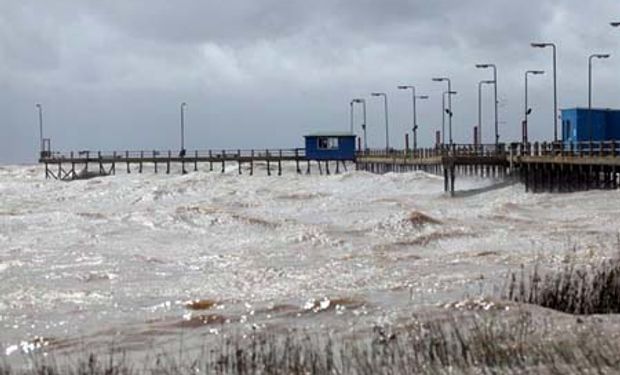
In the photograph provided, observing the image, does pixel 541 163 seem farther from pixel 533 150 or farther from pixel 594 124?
pixel 594 124

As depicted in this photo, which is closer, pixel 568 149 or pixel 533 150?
pixel 568 149

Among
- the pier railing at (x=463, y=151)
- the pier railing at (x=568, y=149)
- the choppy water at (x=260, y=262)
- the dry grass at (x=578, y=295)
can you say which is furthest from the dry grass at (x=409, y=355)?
the pier railing at (x=463, y=151)

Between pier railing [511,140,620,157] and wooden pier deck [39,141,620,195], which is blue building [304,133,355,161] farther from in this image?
pier railing [511,140,620,157]

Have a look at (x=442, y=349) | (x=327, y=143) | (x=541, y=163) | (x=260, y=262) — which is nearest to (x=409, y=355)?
(x=442, y=349)

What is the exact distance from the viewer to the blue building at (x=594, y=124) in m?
63.2

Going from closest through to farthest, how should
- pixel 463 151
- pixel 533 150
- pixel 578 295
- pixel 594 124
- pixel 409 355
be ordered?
pixel 409 355 < pixel 578 295 < pixel 533 150 < pixel 594 124 < pixel 463 151

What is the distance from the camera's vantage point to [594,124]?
63375 mm

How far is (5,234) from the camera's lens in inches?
1348

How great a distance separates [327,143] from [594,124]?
41681 millimetres

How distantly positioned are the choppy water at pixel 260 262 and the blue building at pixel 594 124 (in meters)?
12.7

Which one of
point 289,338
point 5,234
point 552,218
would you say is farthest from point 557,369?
point 552,218

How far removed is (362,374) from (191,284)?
11.1 meters

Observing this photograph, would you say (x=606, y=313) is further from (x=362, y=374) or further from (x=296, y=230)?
(x=296, y=230)

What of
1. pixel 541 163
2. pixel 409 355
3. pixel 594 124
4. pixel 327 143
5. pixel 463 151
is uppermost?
pixel 594 124
